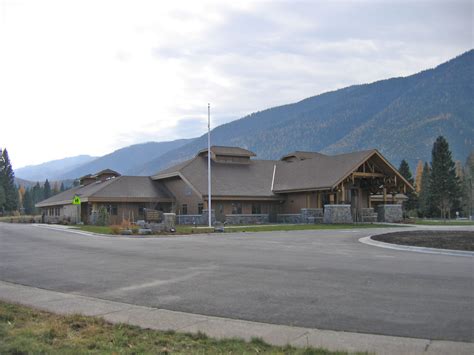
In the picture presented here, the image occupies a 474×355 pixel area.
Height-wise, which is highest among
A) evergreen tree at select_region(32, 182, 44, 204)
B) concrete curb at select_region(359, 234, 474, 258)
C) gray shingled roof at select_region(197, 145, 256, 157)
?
gray shingled roof at select_region(197, 145, 256, 157)

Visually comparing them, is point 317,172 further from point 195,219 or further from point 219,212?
point 195,219

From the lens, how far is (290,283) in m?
10.5

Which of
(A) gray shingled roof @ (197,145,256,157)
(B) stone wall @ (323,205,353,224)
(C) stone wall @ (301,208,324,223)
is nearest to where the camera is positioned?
(B) stone wall @ (323,205,353,224)

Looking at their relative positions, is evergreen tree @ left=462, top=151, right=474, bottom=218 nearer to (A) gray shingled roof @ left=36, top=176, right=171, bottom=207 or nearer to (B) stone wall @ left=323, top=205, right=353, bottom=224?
(B) stone wall @ left=323, top=205, right=353, bottom=224

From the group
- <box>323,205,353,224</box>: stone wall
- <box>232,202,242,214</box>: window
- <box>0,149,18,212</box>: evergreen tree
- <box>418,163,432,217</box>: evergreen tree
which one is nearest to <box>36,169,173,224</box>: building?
<box>232,202,242,214</box>: window

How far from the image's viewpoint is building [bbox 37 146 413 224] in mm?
43062

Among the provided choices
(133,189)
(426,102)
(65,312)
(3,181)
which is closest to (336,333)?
(65,312)

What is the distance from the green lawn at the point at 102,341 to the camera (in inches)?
232

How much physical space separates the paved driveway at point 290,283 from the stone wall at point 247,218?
26.7 meters

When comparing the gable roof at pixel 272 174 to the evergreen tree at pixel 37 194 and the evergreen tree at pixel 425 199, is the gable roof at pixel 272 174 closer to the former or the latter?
the evergreen tree at pixel 425 199

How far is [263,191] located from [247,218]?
2999 millimetres

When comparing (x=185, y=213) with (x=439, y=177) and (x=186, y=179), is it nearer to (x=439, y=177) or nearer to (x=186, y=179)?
(x=186, y=179)

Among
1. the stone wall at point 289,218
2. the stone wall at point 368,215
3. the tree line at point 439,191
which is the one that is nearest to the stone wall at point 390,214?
the stone wall at point 368,215

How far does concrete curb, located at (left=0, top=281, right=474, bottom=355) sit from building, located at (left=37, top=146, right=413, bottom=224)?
3277 centimetres
